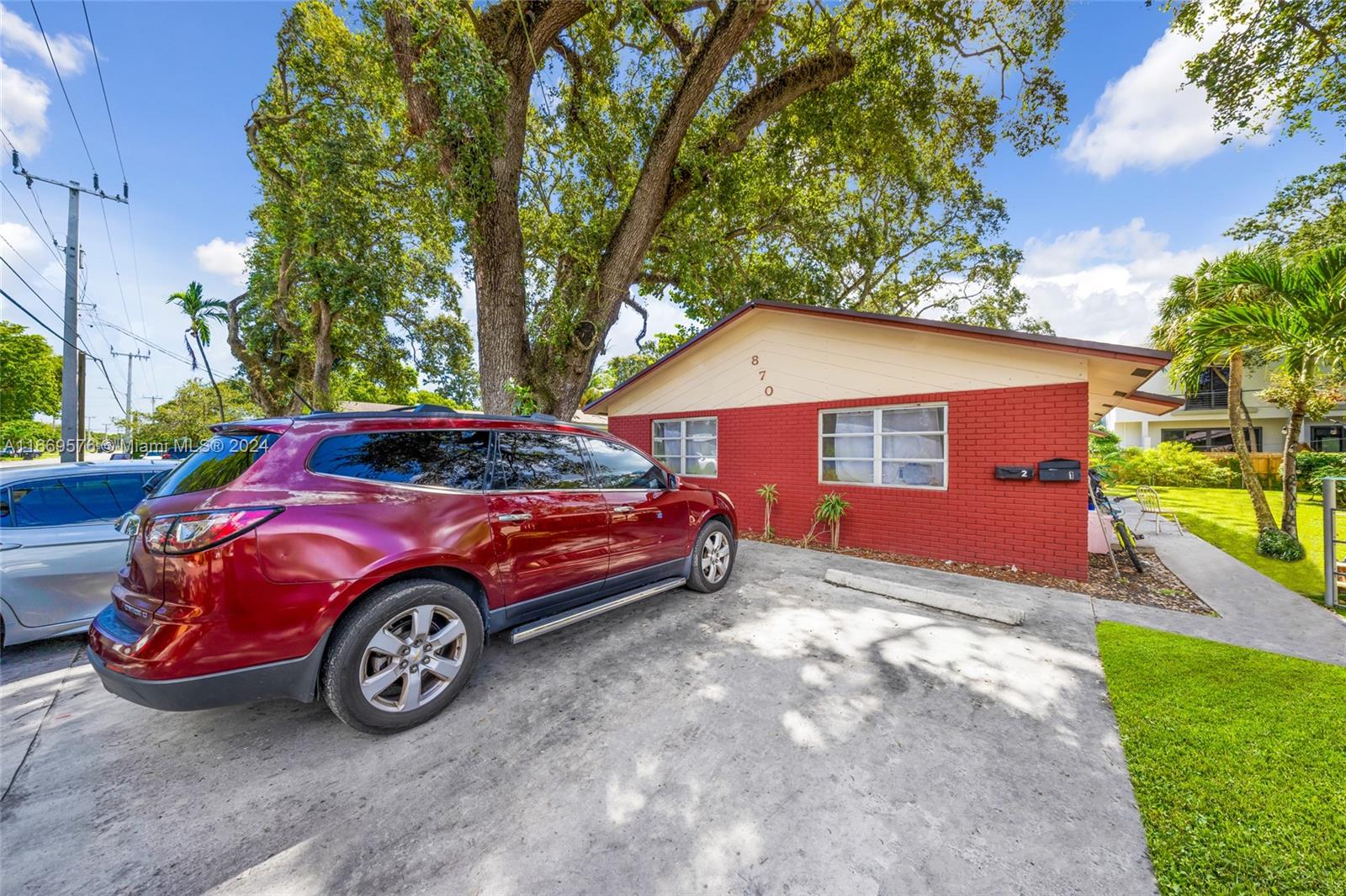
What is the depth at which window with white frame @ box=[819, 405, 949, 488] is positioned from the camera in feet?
21.4

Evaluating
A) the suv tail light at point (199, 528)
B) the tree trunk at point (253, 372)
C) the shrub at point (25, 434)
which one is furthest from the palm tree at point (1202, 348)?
the shrub at point (25, 434)

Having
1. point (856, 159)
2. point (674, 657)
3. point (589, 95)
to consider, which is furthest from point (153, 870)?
point (856, 159)

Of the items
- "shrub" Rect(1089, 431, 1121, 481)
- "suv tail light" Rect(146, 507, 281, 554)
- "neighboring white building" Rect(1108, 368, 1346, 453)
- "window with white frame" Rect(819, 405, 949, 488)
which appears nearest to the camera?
"suv tail light" Rect(146, 507, 281, 554)

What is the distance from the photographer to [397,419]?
9.27ft

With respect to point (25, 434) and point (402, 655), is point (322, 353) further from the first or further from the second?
point (25, 434)

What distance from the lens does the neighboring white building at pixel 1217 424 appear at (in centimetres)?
2006

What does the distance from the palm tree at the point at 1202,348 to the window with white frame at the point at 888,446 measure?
2.53 m

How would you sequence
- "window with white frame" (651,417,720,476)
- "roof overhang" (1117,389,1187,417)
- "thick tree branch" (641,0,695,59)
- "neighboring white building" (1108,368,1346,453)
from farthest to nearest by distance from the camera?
"neighboring white building" (1108,368,1346,453) → "window with white frame" (651,417,720,476) → "thick tree branch" (641,0,695,59) → "roof overhang" (1117,389,1187,417)

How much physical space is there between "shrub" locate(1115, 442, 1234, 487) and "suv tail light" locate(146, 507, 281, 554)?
22.9 meters

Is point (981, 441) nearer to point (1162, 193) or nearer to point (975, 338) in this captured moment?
point (975, 338)

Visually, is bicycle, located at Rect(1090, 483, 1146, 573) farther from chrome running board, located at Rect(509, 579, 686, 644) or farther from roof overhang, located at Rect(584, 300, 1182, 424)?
chrome running board, located at Rect(509, 579, 686, 644)

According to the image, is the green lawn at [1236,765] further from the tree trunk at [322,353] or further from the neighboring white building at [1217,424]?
the neighboring white building at [1217,424]

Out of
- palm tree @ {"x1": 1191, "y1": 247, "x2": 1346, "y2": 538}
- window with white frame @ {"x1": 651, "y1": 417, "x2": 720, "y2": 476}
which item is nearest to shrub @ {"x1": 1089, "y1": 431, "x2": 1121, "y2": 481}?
palm tree @ {"x1": 1191, "y1": 247, "x2": 1346, "y2": 538}

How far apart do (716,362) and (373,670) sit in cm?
750
